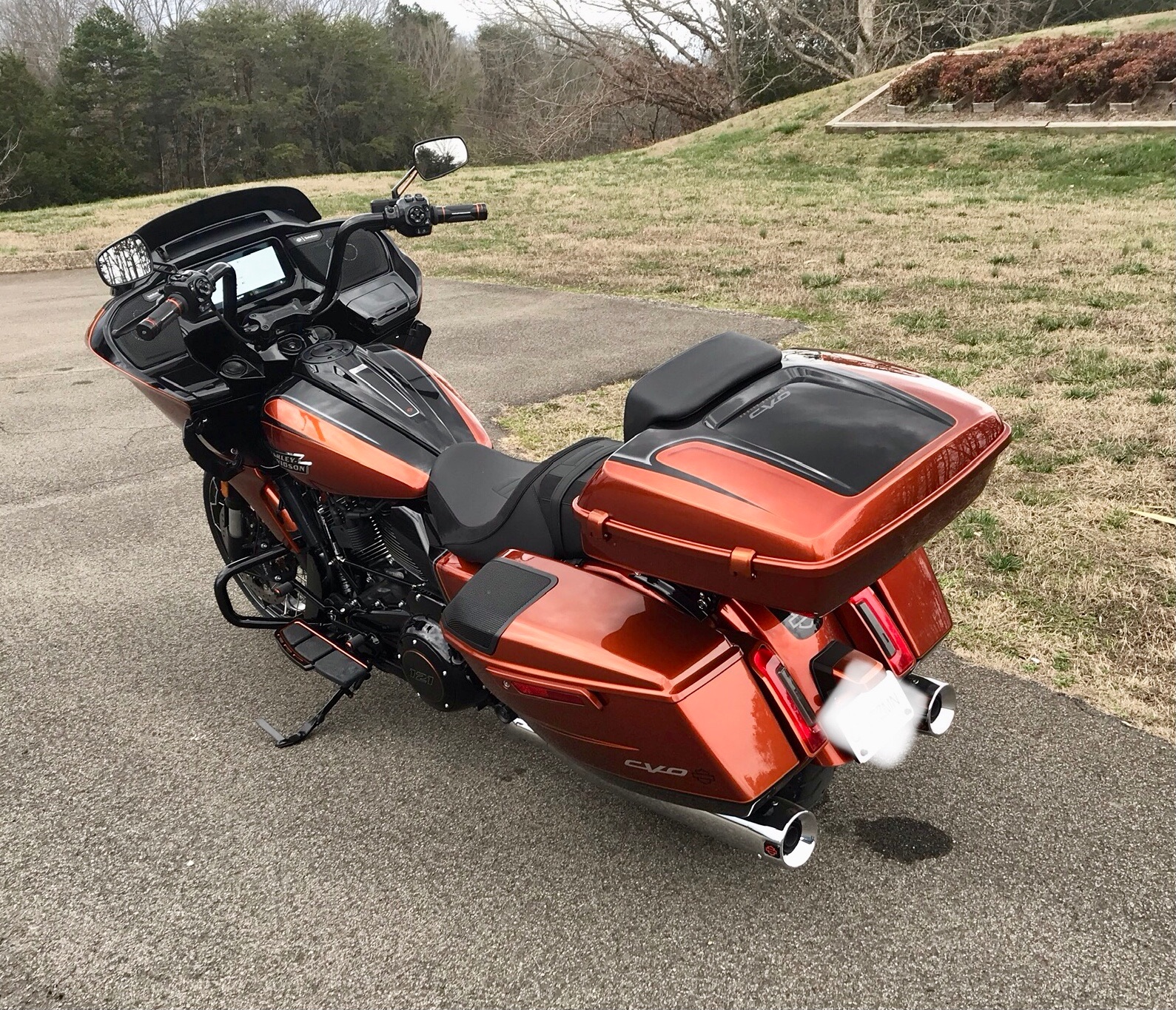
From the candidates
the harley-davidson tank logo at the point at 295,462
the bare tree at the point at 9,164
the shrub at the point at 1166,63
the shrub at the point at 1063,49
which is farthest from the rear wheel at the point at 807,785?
the bare tree at the point at 9,164

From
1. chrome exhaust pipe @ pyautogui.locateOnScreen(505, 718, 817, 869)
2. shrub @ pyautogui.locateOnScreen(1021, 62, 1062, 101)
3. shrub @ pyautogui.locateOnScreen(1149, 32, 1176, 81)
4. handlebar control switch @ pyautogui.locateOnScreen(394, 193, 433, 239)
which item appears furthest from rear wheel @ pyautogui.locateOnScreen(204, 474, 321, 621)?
shrub @ pyautogui.locateOnScreen(1149, 32, 1176, 81)

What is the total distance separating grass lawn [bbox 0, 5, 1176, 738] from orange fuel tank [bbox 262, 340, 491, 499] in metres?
1.90

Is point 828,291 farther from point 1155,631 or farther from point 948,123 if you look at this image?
point 948,123

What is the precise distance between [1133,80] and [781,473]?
18.3 metres

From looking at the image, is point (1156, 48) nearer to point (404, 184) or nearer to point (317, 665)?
point (404, 184)

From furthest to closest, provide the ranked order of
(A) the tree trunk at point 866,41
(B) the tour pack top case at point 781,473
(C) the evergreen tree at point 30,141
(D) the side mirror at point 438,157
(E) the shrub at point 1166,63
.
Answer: (C) the evergreen tree at point 30,141 → (A) the tree trunk at point 866,41 → (E) the shrub at point 1166,63 → (D) the side mirror at point 438,157 → (B) the tour pack top case at point 781,473

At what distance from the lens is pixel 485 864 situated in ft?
8.32

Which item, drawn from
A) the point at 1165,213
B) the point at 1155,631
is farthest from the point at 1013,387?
the point at 1165,213

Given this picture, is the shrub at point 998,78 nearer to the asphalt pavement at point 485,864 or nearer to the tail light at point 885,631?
the asphalt pavement at point 485,864

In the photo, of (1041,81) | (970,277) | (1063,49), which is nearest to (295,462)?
(970,277)

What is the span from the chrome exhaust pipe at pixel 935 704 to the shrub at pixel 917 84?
19.5 m

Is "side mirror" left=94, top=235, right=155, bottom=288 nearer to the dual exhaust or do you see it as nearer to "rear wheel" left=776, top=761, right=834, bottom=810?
the dual exhaust

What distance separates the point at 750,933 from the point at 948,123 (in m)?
18.9

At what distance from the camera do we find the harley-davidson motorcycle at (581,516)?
5.94 feet
